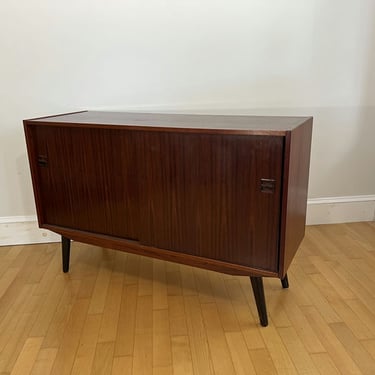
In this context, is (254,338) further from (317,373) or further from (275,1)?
(275,1)

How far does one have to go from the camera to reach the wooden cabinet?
53.7 inches

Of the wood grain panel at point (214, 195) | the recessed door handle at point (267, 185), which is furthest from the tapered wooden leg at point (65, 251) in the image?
the recessed door handle at point (267, 185)

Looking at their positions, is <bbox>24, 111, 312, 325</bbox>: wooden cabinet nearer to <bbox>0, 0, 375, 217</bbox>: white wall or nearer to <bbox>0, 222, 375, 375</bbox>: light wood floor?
<bbox>0, 222, 375, 375</bbox>: light wood floor

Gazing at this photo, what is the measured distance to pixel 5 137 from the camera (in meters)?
2.18

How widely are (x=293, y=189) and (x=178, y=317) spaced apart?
73cm

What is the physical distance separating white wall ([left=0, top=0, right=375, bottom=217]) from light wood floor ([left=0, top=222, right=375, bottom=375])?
2.36 ft

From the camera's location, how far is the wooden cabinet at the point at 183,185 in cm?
136

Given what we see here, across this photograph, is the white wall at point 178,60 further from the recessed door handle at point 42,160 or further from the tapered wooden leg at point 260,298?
the tapered wooden leg at point 260,298

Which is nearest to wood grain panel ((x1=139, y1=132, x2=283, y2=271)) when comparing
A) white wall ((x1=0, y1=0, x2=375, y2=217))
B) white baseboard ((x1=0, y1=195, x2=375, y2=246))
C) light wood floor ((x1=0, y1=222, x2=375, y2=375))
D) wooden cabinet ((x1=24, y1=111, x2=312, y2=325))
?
wooden cabinet ((x1=24, y1=111, x2=312, y2=325))

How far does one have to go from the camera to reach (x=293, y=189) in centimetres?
142

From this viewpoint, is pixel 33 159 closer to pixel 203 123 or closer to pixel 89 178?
pixel 89 178

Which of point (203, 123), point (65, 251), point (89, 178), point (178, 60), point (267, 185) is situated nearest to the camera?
point (267, 185)

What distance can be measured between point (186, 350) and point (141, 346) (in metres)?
0.17

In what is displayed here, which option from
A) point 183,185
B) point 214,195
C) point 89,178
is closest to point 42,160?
point 89,178
